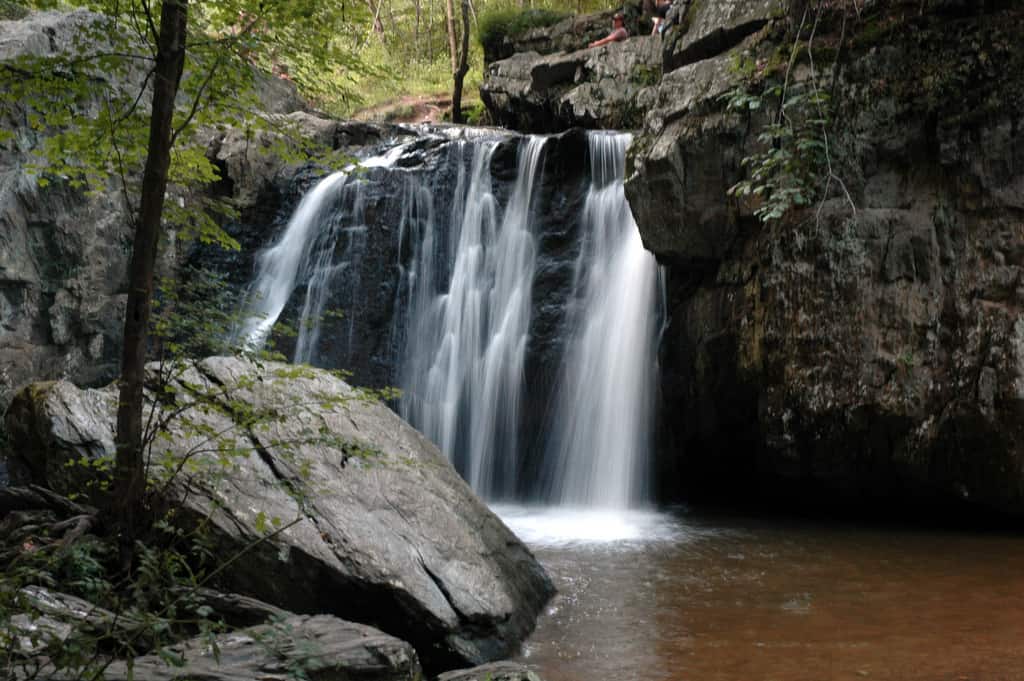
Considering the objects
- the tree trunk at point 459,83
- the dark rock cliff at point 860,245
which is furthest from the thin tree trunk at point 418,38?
the dark rock cliff at point 860,245

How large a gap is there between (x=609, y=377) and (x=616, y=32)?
290 inches

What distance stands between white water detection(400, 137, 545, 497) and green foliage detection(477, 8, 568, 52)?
614 cm

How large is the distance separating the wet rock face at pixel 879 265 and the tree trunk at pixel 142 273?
17.5 ft

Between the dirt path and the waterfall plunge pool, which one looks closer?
the waterfall plunge pool

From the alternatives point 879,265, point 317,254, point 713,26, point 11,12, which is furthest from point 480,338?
point 11,12

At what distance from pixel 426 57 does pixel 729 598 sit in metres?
24.4

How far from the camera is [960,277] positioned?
6812 millimetres

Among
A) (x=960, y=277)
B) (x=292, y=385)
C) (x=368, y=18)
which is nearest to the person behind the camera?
(x=368, y=18)

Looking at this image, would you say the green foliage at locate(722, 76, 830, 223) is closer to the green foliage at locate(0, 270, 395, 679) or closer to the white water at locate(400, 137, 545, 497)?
the white water at locate(400, 137, 545, 497)

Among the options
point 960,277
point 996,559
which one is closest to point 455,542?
point 996,559

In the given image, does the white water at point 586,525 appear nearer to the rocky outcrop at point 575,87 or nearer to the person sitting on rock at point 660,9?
the rocky outcrop at point 575,87

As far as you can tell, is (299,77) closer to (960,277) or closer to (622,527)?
(622,527)

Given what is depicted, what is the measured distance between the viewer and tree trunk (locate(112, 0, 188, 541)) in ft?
10.5

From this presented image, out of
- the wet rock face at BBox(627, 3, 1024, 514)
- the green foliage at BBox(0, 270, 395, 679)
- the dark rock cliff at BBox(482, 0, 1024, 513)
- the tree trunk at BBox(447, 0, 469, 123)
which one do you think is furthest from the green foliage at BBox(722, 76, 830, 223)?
the tree trunk at BBox(447, 0, 469, 123)
